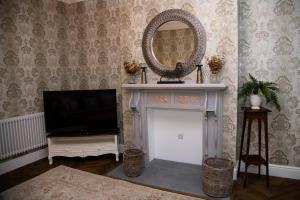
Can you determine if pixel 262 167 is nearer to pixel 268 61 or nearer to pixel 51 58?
pixel 268 61

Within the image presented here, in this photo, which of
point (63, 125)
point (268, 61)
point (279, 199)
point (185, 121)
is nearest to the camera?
point (279, 199)

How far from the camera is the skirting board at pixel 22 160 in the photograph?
135 inches

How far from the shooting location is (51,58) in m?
4.18

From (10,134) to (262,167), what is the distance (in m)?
3.70

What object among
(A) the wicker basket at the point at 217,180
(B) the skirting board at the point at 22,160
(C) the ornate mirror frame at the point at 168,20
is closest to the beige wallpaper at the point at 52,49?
(B) the skirting board at the point at 22,160

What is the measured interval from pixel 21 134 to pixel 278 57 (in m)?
3.91

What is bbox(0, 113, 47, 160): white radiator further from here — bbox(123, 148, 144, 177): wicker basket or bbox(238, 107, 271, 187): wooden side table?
bbox(238, 107, 271, 187): wooden side table

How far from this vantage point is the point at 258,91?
2.79m

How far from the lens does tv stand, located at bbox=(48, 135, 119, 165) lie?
3.76 meters

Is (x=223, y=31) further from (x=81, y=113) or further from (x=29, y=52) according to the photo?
(x=29, y=52)

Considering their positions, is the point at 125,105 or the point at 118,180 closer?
the point at 118,180

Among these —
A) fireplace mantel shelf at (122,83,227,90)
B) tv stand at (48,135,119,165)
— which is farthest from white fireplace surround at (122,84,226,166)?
tv stand at (48,135,119,165)

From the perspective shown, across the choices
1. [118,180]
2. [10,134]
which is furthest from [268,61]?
[10,134]

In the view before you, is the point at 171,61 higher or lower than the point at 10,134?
higher
